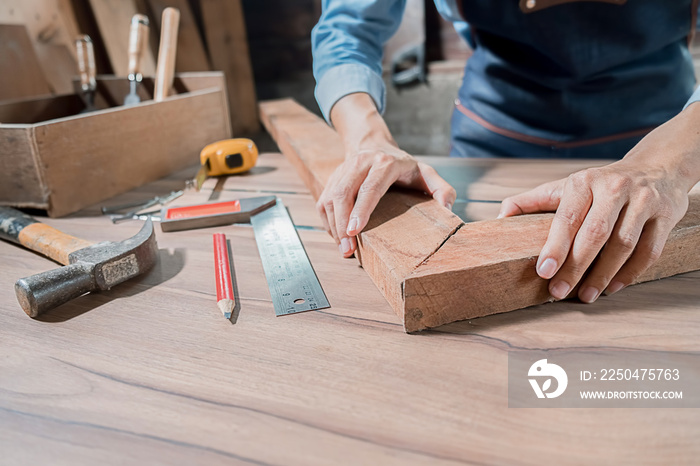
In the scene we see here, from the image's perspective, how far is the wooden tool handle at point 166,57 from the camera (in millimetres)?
1423

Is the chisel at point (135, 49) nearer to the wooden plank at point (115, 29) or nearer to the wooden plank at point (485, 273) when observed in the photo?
the wooden plank at point (115, 29)

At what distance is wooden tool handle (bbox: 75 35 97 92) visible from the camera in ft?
4.85

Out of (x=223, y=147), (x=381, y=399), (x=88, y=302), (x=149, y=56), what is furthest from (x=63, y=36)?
(x=381, y=399)

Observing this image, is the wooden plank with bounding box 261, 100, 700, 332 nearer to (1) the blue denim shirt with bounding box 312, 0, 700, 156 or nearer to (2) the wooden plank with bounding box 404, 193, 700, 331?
(2) the wooden plank with bounding box 404, 193, 700, 331

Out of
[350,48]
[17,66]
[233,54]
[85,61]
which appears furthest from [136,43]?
[233,54]

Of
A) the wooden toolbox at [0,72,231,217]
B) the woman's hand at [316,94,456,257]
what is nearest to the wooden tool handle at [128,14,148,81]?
the wooden toolbox at [0,72,231,217]

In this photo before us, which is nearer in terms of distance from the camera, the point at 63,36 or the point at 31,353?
the point at 31,353

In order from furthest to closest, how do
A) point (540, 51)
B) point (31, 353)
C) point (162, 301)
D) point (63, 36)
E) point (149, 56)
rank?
point (149, 56), point (63, 36), point (540, 51), point (162, 301), point (31, 353)

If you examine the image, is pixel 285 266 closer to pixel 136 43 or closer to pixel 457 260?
pixel 457 260

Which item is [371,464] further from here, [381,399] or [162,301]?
[162,301]

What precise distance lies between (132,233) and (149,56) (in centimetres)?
A: 188

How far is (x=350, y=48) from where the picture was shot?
1191 millimetres

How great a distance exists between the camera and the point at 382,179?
807 mm

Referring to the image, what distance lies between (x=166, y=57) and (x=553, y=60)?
1.11m
